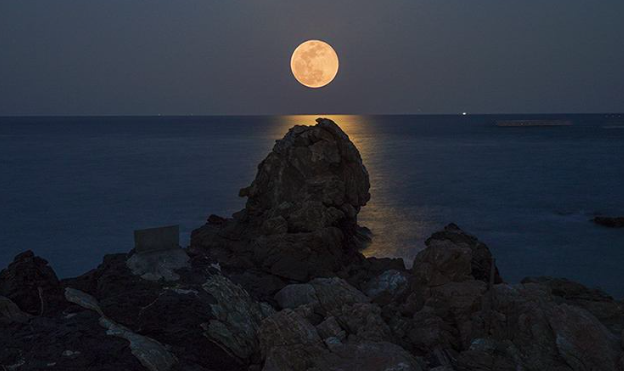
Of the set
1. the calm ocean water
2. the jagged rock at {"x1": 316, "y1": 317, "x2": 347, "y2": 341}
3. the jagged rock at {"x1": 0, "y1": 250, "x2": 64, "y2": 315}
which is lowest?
the calm ocean water

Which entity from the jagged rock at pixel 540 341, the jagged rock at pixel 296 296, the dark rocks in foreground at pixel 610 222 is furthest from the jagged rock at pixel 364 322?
the dark rocks in foreground at pixel 610 222

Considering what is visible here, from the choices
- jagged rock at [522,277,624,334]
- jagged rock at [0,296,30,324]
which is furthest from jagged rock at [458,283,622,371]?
jagged rock at [0,296,30,324]

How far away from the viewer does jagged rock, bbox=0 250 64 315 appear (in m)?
14.2

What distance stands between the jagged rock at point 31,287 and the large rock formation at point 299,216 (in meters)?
6.67

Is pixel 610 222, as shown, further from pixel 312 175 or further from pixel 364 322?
pixel 364 322

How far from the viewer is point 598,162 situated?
283 feet

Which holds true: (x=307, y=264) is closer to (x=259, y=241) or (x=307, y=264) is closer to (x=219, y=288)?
(x=259, y=241)

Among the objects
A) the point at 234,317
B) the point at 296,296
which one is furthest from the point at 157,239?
the point at 296,296

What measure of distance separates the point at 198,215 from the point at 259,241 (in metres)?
21.7

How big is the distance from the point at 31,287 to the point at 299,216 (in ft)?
44.1

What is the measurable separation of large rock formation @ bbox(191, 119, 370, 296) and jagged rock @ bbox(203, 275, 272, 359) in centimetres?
395

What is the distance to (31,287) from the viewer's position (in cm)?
1470

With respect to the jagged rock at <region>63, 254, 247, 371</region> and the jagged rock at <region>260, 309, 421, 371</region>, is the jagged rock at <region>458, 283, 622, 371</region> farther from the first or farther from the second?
the jagged rock at <region>63, 254, 247, 371</region>

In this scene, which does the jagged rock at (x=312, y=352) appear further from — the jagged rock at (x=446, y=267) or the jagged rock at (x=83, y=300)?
the jagged rock at (x=83, y=300)
